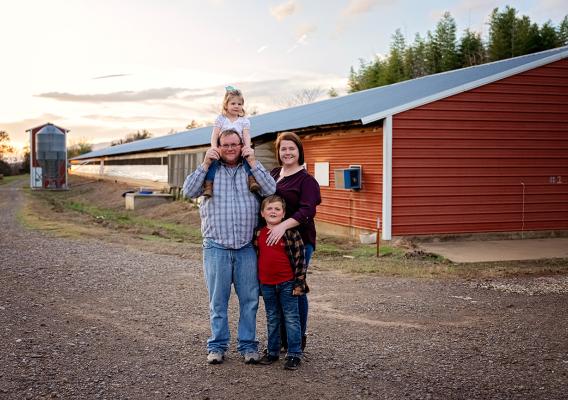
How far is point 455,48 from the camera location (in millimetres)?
54750

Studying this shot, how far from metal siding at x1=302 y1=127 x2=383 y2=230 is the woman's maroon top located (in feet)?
26.2

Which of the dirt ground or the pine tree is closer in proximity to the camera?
the dirt ground

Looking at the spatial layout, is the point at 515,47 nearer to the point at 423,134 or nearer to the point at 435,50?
the point at 435,50

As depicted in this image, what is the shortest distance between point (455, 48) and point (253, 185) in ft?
179

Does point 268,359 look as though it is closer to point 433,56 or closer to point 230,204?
point 230,204

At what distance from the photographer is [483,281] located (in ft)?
27.7

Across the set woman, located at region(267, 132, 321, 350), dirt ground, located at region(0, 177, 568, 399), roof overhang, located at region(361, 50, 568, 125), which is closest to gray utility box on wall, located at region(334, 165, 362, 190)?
roof overhang, located at region(361, 50, 568, 125)

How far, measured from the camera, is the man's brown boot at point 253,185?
183 inches

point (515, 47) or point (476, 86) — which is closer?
point (476, 86)

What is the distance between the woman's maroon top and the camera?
4.69 meters

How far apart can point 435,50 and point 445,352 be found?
5484 cm

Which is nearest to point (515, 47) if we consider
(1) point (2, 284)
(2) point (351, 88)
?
(2) point (351, 88)

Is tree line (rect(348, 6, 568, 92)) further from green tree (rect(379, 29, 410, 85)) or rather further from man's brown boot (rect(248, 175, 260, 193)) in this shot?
man's brown boot (rect(248, 175, 260, 193))

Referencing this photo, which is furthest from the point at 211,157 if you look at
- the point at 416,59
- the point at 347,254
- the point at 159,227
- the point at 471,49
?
the point at 416,59
